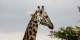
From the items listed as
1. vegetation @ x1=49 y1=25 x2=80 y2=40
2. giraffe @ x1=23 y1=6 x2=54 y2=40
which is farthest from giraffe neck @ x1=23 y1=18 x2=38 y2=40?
vegetation @ x1=49 y1=25 x2=80 y2=40

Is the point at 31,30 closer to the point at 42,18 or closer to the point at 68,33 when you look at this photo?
the point at 42,18

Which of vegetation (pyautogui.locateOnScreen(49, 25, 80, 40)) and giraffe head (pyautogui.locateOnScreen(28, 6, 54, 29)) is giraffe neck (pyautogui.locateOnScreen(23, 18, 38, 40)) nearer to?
giraffe head (pyautogui.locateOnScreen(28, 6, 54, 29))

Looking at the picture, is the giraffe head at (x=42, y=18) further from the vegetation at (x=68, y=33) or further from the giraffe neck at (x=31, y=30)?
the vegetation at (x=68, y=33)

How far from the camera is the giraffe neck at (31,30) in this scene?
12.7 meters

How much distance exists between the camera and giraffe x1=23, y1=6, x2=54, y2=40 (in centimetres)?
1279

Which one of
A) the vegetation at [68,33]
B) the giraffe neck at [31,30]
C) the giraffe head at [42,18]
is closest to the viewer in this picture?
the giraffe neck at [31,30]

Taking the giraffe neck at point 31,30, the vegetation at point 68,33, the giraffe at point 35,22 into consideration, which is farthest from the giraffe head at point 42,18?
the vegetation at point 68,33

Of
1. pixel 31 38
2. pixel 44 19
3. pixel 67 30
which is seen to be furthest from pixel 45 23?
pixel 67 30

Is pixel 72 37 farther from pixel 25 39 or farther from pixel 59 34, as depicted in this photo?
pixel 25 39

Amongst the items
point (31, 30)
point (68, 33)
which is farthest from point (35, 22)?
point (68, 33)

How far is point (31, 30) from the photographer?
12.9 m

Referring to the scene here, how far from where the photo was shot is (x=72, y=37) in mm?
24781

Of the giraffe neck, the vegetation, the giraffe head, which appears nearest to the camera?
the giraffe neck

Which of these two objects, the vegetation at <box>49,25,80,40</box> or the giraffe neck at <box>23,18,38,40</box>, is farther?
the vegetation at <box>49,25,80,40</box>
